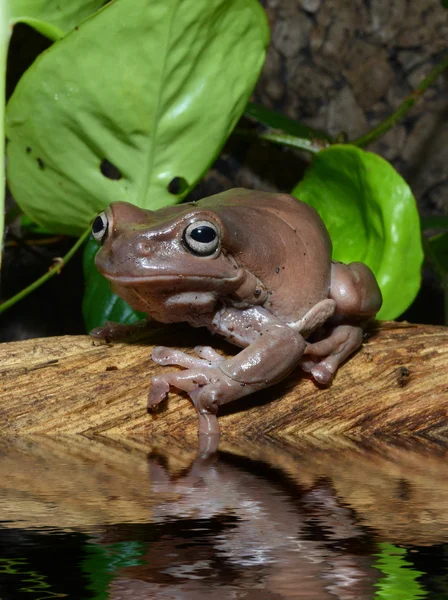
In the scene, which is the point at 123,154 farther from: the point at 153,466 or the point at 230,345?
the point at 153,466

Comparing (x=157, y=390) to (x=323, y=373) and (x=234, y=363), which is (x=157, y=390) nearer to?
(x=234, y=363)

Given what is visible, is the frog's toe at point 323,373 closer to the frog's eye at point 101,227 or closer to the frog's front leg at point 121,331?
the frog's front leg at point 121,331

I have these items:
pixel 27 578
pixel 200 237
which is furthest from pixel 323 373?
pixel 27 578

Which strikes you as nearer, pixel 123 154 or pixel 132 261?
pixel 132 261

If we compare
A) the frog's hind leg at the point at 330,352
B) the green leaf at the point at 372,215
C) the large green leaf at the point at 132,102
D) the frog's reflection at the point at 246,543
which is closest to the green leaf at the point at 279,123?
the green leaf at the point at 372,215

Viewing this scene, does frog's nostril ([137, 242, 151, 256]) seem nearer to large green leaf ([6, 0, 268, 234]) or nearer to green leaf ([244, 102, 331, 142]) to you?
large green leaf ([6, 0, 268, 234])

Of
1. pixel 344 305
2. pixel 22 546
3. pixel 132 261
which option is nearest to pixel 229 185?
pixel 344 305

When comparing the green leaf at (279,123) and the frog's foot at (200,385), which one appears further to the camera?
the green leaf at (279,123)
